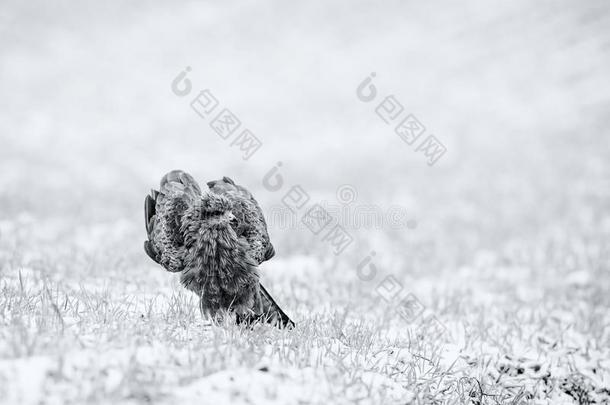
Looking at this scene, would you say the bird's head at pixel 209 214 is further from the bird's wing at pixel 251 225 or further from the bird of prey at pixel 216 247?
the bird's wing at pixel 251 225

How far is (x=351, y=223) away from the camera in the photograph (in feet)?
37.0

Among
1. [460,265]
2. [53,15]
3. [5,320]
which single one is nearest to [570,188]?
[460,265]

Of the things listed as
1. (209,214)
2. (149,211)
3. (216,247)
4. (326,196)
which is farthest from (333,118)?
(216,247)

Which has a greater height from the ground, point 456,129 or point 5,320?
point 456,129

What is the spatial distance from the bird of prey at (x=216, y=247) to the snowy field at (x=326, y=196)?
0.25 meters

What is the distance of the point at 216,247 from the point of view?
156 inches

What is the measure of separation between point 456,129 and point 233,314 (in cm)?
1526

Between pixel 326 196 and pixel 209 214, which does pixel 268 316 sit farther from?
pixel 326 196

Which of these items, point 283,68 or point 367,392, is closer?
point 367,392

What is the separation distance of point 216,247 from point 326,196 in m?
9.12

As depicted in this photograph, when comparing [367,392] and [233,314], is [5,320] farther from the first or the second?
[367,392]

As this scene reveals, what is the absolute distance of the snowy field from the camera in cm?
369

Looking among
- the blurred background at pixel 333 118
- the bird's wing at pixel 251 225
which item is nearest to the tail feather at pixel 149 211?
the bird's wing at pixel 251 225

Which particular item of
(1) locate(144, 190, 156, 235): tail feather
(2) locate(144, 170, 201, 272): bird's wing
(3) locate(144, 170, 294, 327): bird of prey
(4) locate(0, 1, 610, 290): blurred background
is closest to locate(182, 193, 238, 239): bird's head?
(3) locate(144, 170, 294, 327): bird of prey
